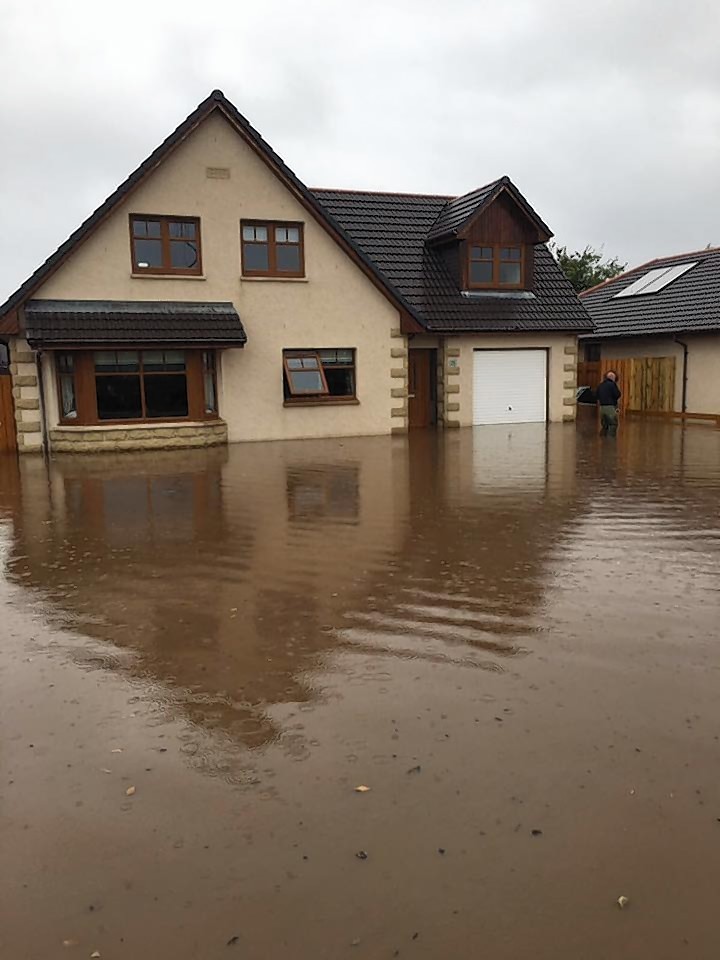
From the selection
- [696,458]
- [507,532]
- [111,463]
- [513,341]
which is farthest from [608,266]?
[507,532]

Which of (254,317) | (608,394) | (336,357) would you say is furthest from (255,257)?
(608,394)

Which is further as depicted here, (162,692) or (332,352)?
(332,352)

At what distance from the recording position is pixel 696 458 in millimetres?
15633

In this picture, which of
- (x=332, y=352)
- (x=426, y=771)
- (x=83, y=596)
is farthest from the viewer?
(x=332, y=352)

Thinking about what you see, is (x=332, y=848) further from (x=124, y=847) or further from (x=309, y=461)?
(x=309, y=461)

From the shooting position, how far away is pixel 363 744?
429 cm

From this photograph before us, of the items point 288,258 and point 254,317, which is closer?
point 254,317

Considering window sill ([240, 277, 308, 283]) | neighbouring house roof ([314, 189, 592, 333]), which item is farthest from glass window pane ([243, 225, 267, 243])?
neighbouring house roof ([314, 189, 592, 333])

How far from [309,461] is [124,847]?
42.1 ft

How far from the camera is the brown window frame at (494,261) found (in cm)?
2370

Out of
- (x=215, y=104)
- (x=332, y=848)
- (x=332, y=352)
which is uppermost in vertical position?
(x=215, y=104)

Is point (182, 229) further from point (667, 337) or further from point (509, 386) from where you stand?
point (667, 337)

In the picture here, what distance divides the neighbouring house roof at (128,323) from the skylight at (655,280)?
16716 millimetres

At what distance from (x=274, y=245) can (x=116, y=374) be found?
16.8 ft
